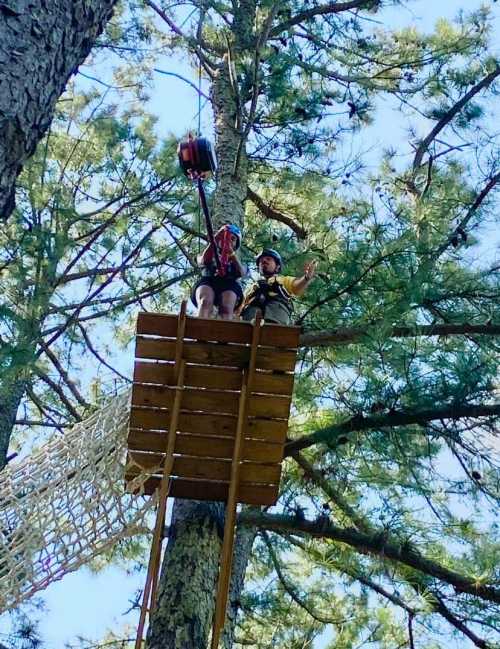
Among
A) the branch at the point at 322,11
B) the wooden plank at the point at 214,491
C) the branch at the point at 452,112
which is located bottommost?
the wooden plank at the point at 214,491

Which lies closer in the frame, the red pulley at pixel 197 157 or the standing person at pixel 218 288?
the red pulley at pixel 197 157

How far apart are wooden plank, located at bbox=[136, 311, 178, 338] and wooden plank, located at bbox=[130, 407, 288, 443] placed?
11.0 inches

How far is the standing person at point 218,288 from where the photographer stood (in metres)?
3.54

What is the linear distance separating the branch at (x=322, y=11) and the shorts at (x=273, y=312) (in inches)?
84.1

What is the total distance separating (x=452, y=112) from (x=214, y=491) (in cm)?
262

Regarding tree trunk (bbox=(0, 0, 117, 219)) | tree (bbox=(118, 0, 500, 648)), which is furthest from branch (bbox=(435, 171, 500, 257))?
tree trunk (bbox=(0, 0, 117, 219))

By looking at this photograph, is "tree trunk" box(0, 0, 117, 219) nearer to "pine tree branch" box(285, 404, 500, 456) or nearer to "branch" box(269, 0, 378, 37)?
"pine tree branch" box(285, 404, 500, 456)

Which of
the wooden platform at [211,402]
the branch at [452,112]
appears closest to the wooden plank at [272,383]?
the wooden platform at [211,402]

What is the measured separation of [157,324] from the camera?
2967mm

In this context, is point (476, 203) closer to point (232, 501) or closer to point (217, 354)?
point (217, 354)

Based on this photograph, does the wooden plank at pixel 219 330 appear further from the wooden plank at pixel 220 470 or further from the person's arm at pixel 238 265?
the person's arm at pixel 238 265

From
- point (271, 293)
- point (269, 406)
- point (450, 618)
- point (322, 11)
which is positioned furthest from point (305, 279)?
point (322, 11)

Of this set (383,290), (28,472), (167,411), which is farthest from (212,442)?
(383,290)

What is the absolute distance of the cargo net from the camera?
2.92 m
